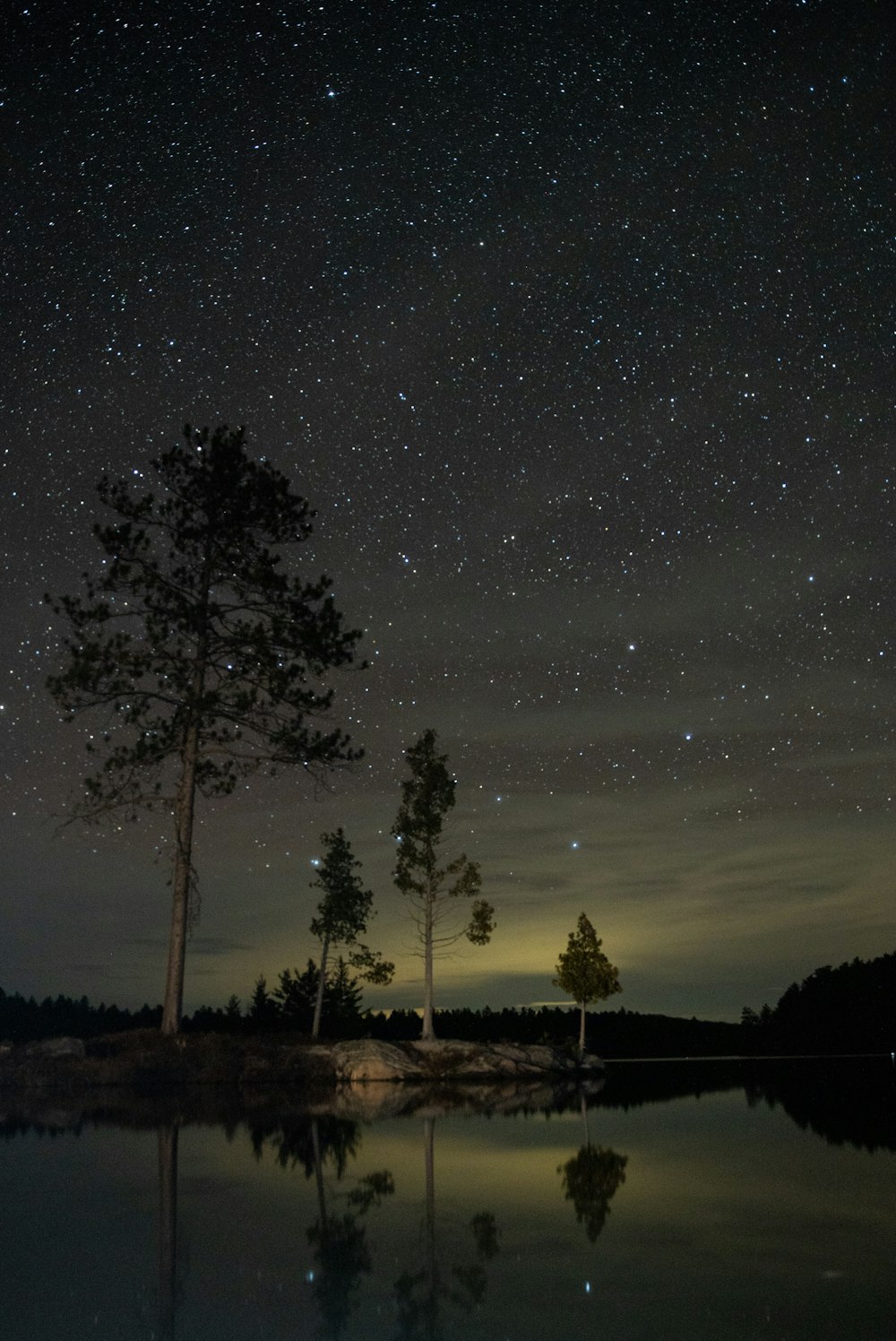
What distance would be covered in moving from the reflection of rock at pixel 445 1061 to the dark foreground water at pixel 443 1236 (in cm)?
1202

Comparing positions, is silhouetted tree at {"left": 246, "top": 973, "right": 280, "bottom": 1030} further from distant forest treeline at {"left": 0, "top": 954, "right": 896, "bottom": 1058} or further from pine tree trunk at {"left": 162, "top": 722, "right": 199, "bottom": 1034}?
pine tree trunk at {"left": 162, "top": 722, "right": 199, "bottom": 1034}

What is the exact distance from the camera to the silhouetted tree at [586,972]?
138 ft

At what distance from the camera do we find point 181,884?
74.9 ft

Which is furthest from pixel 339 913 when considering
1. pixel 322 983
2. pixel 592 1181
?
pixel 592 1181

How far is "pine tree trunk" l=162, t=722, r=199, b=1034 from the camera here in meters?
22.1

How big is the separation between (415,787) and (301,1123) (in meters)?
22.1

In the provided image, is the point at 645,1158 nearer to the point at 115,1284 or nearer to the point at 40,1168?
the point at 40,1168

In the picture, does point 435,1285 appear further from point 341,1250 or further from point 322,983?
point 322,983

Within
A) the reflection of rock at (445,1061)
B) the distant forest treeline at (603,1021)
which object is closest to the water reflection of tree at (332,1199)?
the reflection of rock at (445,1061)

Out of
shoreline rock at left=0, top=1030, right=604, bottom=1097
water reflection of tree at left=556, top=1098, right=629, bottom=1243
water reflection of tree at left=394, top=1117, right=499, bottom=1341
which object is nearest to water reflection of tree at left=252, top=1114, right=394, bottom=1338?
water reflection of tree at left=394, top=1117, right=499, bottom=1341

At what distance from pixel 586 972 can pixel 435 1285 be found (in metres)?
39.4

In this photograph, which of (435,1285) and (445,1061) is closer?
(435,1285)

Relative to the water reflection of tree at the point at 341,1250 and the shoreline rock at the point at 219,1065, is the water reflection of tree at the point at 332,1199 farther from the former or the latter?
the shoreline rock at the point at 219,1065

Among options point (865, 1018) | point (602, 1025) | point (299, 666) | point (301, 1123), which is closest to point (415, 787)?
point (299, 666)
